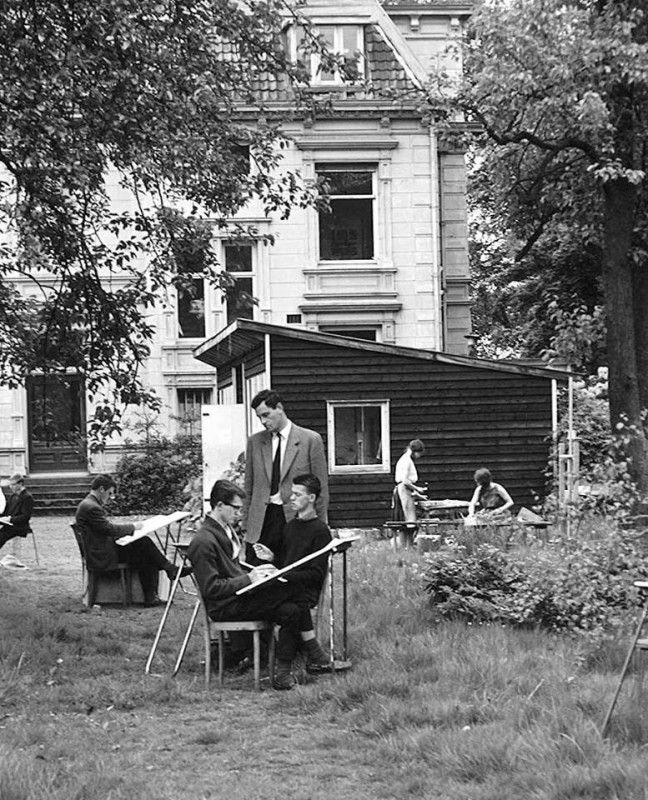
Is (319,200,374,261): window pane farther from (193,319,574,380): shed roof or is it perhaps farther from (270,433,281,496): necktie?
(270,433,281,496): necktie

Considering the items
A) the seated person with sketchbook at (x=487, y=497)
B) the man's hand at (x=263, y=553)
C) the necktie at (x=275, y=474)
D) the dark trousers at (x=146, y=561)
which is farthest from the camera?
the seated person with sketchbook at (x=487, y=497)

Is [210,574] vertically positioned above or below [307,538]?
below

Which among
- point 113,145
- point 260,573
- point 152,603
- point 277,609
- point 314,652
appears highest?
point 113,145

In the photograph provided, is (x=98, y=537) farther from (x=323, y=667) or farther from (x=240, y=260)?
(x=240, y=260)

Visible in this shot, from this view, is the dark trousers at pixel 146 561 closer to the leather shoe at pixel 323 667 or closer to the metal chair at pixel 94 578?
the metal chair at pixel 94 578

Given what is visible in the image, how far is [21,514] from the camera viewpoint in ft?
59.8

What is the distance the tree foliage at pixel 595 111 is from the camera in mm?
21719

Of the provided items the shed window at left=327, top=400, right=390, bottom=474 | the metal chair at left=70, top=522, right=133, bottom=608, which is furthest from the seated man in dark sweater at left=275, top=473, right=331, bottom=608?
the shed window at left=327, top=400, right=390, bottom=474

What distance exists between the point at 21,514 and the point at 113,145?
7.11 m

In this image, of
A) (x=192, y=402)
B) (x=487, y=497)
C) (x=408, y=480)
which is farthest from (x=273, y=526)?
(x=192, y=402)

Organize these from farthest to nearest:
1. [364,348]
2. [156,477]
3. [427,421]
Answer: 1. [156,477]
2. [427,421]
3. [364,348]

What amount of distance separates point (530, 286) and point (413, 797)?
31475mm

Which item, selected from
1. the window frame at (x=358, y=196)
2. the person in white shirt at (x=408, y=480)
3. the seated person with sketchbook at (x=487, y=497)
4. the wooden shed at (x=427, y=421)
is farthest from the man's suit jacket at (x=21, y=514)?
the window frame at (x=358, y=196)

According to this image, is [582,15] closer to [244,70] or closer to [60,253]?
[244,70]
